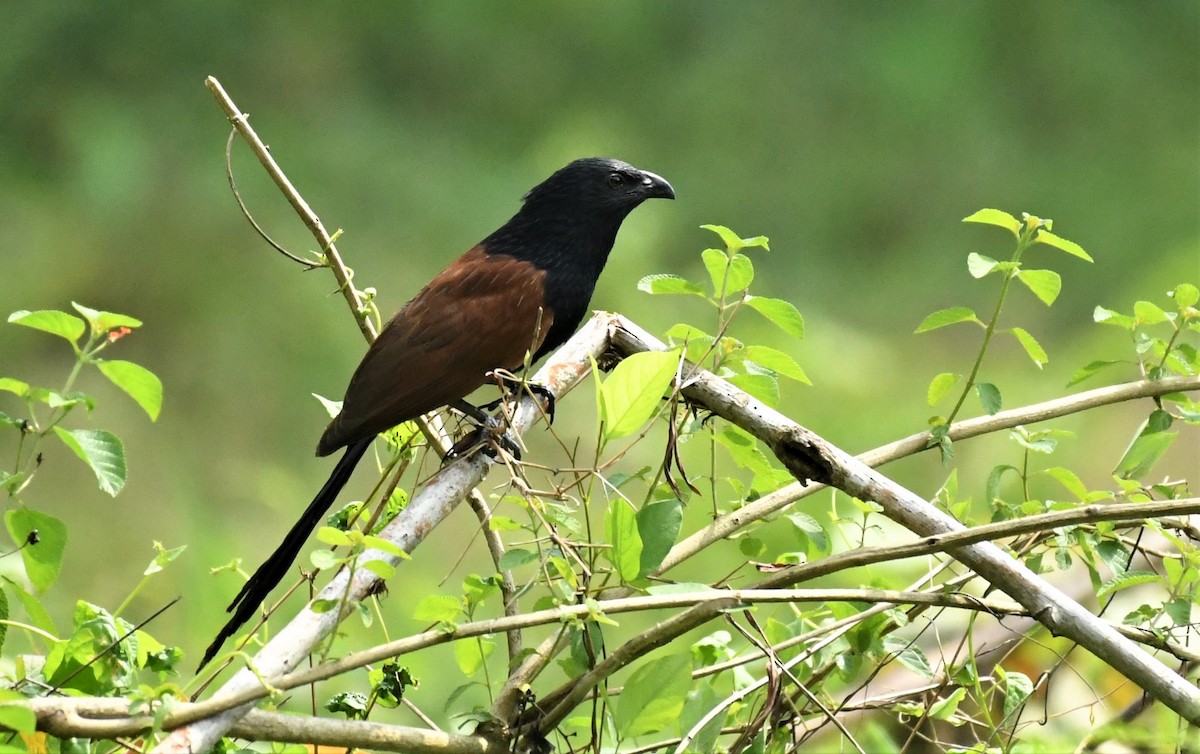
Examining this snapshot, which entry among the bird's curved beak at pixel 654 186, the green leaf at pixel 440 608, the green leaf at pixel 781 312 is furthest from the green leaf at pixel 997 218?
the bird's curved beak at pixel 654 186

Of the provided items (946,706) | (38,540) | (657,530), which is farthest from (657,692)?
(38,540)

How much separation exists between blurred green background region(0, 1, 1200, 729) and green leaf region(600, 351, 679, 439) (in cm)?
154

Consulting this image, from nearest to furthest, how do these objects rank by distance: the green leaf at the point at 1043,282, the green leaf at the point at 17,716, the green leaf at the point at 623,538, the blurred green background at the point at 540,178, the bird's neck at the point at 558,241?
the green leaf at the point at 17,716 < the green leaf at the point at 623,538 < the green leaf at the point at 1043,282 < the bird's neck at the point at 558,241 < the blurred green background at the point at 540,178

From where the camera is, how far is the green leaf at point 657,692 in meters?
0.58

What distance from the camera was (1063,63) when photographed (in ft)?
13.5

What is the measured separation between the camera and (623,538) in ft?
1.81

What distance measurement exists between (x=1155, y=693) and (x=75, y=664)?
508 millimetres

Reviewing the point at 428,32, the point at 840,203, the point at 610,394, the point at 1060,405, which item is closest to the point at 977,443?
the point at 840,203

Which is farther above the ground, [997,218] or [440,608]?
[997,218]

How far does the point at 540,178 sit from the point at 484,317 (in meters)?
2.27

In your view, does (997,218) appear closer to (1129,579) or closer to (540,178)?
(1129,579)

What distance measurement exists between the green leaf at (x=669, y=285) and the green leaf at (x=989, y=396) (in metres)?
0.17

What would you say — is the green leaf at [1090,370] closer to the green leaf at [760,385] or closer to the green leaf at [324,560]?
the green leaf at [760,385]

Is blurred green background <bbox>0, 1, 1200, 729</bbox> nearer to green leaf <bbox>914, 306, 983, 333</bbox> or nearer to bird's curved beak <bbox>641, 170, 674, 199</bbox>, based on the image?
bird's curved beak <bbox>641, 170, 674, 199</bbox>
